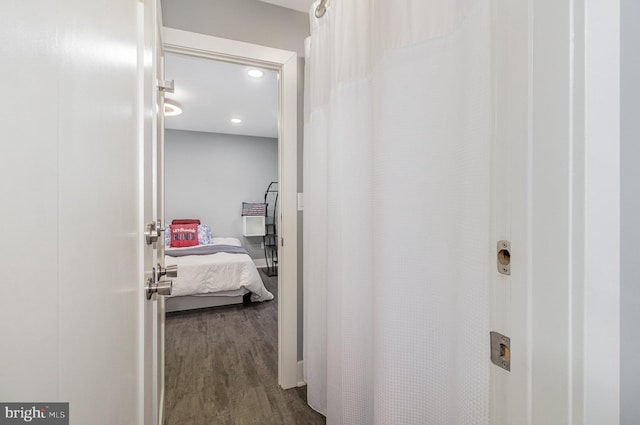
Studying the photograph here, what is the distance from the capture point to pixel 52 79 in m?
0.31

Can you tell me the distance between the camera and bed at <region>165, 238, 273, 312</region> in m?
3.12

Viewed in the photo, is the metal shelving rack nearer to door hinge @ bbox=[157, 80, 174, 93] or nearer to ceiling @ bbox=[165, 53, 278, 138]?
ceiling @ bbox=[165, 53, 278, 138]

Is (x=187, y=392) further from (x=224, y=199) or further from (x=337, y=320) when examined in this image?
(x=224, y=199)

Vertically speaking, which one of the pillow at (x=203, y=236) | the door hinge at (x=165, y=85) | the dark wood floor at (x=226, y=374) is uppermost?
the door hinge at (x=165, y=85)

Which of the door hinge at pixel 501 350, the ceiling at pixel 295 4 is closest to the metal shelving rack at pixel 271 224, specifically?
the ceiling at pixel 295 4

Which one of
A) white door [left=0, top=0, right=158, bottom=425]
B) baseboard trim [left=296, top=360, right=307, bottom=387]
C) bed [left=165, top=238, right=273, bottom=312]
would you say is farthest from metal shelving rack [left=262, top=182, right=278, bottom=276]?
white door [left=0, top=0, right=158, bottom=425]

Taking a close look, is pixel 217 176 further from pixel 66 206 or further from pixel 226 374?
pixel 66 206

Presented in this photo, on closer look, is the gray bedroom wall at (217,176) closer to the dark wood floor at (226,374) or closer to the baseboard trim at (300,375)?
the dark wood floor at (226,374)

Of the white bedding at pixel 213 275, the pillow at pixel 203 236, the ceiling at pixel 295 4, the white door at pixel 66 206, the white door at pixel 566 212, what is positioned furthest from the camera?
the pillow at pixel 203 236

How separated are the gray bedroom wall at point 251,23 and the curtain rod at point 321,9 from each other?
438 mm

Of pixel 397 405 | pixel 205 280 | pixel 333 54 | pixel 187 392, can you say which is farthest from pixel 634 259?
pixel 205 280

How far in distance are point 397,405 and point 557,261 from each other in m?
0.72

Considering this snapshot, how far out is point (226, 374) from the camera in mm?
2062

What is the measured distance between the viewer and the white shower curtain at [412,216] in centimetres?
70
